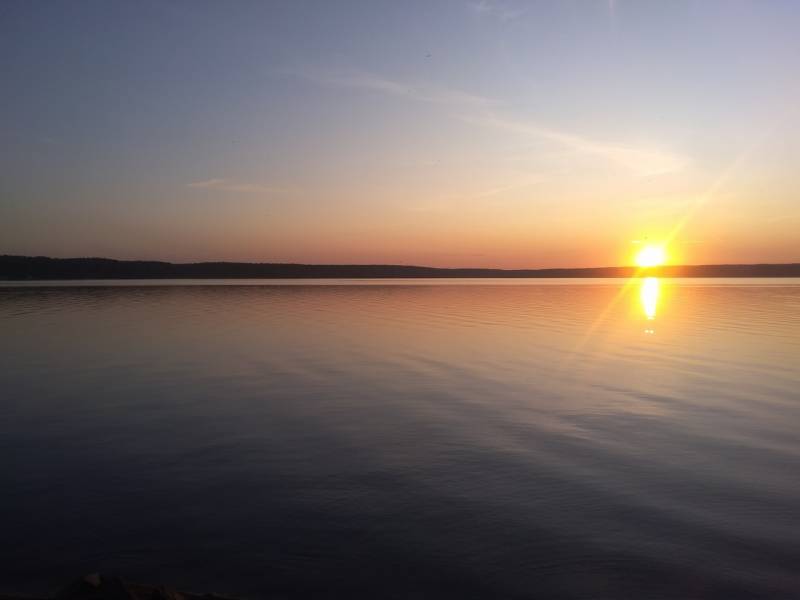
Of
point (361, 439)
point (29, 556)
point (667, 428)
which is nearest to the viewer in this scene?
point (29, 556)

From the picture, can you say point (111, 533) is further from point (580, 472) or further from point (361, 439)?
point (580, 472)

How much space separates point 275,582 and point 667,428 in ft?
27.9

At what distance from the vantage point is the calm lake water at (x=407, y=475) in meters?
6.03

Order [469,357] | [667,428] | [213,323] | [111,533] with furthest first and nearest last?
1. [213,323]
2. [469,357]
3. [667,428]
4. [111,533]

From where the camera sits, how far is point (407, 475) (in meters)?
8.80

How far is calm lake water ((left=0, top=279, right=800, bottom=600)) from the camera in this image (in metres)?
6.03

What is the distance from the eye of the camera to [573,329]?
29.2 meters

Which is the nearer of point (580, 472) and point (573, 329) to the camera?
point (580, 472)

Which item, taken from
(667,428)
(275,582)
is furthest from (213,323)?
(275,582)

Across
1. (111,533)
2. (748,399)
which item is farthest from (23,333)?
(748,399)

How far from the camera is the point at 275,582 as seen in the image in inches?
229

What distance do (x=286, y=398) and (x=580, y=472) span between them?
24.8 ft

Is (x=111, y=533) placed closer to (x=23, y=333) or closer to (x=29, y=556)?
(x=29, y=556)

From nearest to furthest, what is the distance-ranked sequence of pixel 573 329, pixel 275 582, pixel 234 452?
pixel 275 582 → pixel 234 452 → pixel 573 329
